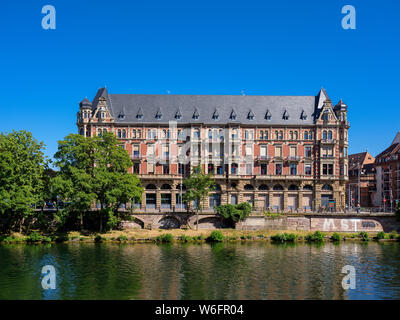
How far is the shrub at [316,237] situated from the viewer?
70.8 metres

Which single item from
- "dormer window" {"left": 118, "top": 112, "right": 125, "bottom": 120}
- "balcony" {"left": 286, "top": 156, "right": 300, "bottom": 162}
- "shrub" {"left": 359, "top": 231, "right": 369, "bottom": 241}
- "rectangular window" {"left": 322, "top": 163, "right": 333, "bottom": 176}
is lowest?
"shrub" {"left": 359, "top": 231, "right": 369, "bottom": 241}

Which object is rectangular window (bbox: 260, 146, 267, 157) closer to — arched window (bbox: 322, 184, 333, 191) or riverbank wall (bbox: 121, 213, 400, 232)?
arched window (bbox: 322, 184, 333, 191)

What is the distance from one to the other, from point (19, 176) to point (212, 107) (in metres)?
45.7

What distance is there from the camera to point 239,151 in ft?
290

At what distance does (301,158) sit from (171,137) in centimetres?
2997

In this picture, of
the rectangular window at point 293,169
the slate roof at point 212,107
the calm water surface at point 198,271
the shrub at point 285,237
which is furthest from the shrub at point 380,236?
the slate roof at point 212,107

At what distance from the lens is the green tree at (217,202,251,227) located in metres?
76.0

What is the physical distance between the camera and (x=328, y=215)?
78.2m

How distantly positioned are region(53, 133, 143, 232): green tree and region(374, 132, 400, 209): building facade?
223 ft

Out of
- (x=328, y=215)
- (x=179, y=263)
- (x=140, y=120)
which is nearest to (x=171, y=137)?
(x=140, y=120)

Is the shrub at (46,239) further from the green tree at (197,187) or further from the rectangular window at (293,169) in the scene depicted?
the rectangular window at (293,169)

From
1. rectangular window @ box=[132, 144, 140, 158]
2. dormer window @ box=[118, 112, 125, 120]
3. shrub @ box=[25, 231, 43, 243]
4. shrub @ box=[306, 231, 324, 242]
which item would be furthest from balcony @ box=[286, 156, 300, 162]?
shrub @ box=[25, 231, 43, 243]

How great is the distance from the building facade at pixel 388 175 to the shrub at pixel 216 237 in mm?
52867

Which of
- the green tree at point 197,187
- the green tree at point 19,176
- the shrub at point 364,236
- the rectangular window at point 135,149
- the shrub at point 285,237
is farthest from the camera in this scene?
the rectangular window at point 135,149
